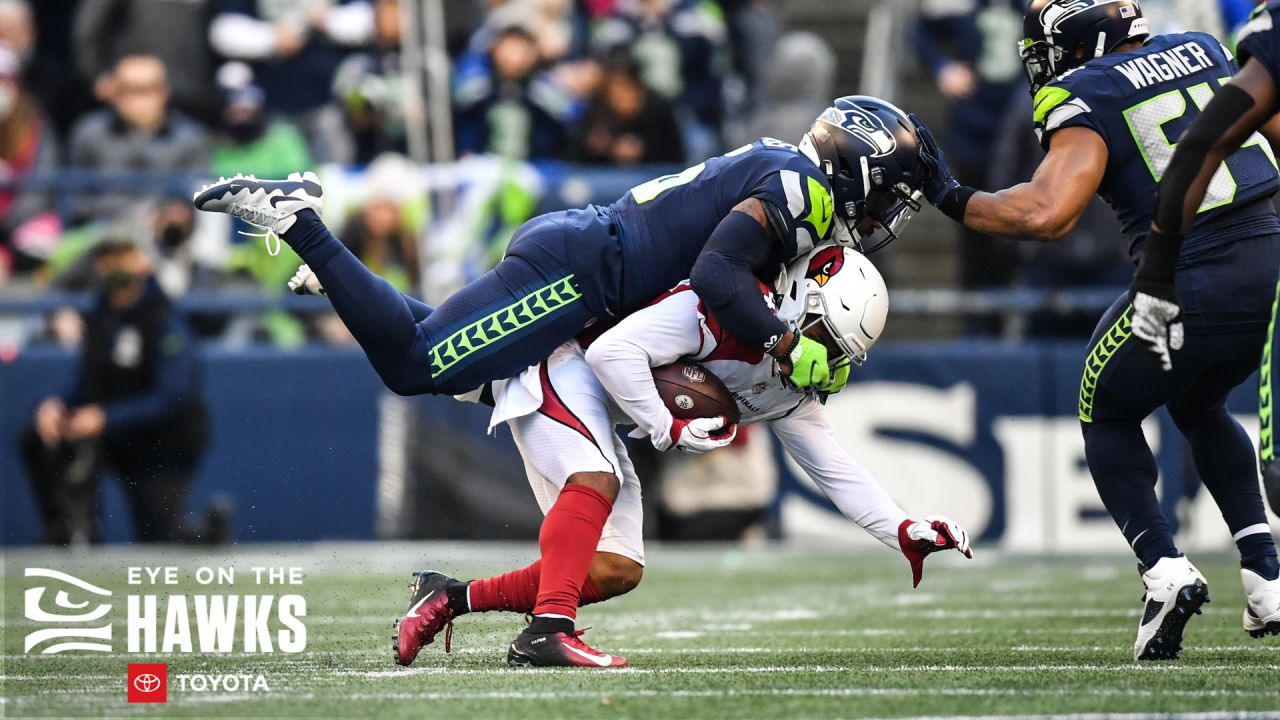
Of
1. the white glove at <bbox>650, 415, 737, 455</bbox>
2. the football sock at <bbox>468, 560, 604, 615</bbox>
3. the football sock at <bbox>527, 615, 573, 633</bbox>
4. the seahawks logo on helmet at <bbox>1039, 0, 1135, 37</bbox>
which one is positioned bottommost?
the football sock at <bbox>527, 615, 573, 633</bbox>

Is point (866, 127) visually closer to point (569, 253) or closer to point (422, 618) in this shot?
point (569, 253)

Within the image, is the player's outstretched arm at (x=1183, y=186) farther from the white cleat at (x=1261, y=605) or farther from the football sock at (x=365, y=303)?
the football sock at (x=365, y=303)

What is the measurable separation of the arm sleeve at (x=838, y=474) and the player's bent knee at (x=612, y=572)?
24.7 inches

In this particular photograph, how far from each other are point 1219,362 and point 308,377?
676 cm

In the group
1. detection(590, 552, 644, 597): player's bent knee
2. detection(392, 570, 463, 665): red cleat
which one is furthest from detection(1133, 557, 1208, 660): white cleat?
detection(392, 570, 463, 665): red cleat

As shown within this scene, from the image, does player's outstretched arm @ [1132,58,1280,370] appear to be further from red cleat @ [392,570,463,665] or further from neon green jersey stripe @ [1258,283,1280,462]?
red cleat @ [392,570,463,665]

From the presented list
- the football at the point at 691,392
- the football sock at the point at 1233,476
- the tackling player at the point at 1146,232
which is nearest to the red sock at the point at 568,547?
the football at the point at 691,392

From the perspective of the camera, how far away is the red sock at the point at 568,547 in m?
5.24

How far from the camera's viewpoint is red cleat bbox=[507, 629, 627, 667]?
204 inches

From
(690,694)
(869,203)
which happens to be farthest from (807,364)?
(690,694)

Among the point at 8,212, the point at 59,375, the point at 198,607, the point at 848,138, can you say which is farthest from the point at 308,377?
the point at 848,138

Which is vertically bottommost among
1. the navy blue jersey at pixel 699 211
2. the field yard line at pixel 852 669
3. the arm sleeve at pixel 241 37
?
the field yard line at pixel 852 669

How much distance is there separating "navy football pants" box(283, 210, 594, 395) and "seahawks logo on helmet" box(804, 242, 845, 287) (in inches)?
27.1

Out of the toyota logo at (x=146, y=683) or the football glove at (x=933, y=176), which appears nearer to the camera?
the toyota logo at (x=146, y=683)
